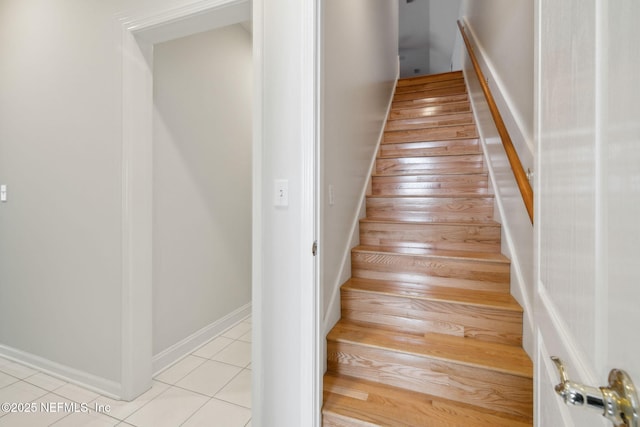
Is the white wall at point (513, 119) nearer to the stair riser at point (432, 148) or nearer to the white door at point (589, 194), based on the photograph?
the stair riser at point (432, 148)

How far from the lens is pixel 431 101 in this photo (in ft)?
11.6

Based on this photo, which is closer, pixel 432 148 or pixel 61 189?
pixel 61 189

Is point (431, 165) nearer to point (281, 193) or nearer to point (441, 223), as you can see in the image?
point (441, 223)

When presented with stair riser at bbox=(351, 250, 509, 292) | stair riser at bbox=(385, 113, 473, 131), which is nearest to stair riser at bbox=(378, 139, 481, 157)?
Answer: stair riser at bbox=(385, 113, 473, 131)

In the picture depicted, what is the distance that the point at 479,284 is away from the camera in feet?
5.82

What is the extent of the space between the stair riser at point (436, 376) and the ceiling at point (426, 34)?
18.2 ft

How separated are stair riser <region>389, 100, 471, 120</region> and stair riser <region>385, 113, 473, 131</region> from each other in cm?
11

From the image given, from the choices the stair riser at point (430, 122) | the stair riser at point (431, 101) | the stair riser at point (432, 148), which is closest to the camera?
the stair riser at point (432, 148)

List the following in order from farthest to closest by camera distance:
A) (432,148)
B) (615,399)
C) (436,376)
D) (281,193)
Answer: (432,148), (436,376), (281,193), (615,399)

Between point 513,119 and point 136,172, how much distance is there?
237 centimetres

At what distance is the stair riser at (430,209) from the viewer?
2.16 m

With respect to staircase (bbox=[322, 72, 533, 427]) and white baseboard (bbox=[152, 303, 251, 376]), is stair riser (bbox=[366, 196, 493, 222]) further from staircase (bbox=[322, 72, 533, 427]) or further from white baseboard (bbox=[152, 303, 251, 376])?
white baseboard (bbox=[152, 303, 251, 376])

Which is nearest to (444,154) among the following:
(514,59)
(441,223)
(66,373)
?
(441,223)

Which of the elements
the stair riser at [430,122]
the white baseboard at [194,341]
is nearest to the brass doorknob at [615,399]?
the white baseboard at [194,341]
